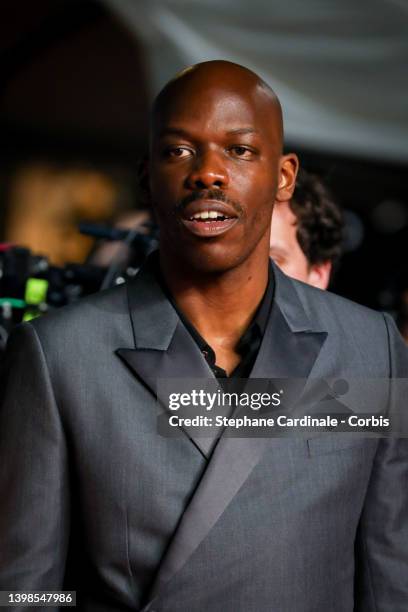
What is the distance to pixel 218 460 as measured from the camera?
161 centimetres

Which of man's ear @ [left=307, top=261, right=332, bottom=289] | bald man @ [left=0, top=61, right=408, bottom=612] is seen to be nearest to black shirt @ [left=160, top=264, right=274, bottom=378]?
bald man @ [left=0, top=61, right=408, bottom=612]

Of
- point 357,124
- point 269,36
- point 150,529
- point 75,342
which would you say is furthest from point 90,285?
point 357,124

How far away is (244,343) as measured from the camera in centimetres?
175

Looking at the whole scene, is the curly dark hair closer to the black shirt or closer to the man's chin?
the black shirt

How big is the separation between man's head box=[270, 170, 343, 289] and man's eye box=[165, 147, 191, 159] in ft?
2.65

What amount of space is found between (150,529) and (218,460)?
143mm

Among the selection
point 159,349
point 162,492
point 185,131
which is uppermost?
point 185,131

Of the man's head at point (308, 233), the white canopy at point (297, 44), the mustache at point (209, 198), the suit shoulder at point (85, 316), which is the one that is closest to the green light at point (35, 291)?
the man's head at point (308, 233)

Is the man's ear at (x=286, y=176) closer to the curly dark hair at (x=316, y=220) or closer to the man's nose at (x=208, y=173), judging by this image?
the man's nose at (x=208, y=173)

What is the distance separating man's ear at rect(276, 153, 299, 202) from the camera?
→ 1.78 meters

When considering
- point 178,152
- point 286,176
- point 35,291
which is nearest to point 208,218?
point 178,152

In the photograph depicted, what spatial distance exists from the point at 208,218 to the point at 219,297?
6.3 inches

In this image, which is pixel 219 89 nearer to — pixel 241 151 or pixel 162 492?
pixel 241 151

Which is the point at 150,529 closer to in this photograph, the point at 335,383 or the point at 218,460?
the point at 218,460
